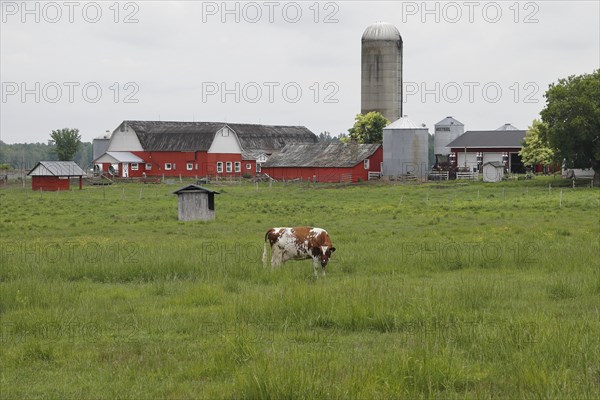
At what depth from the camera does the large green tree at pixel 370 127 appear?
311ft

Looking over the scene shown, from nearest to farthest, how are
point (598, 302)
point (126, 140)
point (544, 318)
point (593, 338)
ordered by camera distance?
point (593, 338) < point (544, 318) < point (598, 302) < point (126, 140)

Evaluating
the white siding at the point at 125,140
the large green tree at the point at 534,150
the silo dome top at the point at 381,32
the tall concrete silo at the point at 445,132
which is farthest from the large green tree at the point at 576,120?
the white siding at the point at 125,140

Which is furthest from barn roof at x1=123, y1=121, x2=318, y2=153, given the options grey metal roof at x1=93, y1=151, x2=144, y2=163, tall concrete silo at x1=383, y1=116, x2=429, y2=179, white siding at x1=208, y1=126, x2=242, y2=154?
tall concrete silo at x1=383, y1=116, x2=429, y2=179

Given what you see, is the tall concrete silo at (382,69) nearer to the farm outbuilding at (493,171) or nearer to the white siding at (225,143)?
the white siding at (225,143)

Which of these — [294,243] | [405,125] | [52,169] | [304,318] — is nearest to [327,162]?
[405,125]

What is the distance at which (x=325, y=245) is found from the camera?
59.7 feet

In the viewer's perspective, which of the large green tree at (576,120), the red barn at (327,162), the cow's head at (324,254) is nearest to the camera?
the cow's head at (324,254)

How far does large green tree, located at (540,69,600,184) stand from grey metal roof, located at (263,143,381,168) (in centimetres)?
2255

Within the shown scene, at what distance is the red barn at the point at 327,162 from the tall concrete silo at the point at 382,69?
46.9 ft

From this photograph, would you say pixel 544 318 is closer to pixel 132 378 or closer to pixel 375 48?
pixel 132 378

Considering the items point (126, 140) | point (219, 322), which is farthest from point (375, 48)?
point (219, 322)

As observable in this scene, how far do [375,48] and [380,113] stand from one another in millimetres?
7806

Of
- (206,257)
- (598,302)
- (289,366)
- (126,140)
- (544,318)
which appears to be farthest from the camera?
(126,140)

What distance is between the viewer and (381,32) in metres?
97.6
